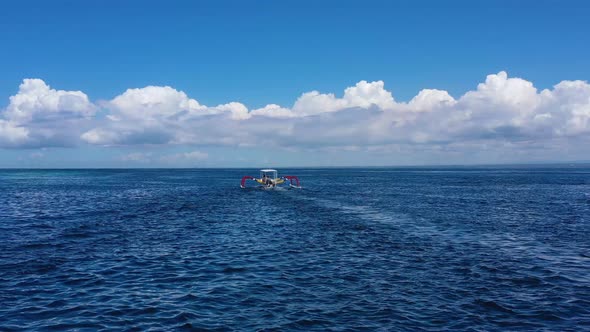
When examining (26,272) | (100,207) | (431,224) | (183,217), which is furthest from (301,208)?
(26,272)

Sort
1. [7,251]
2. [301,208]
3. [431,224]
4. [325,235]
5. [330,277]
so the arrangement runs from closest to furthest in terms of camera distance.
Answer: [330,277], [7,251], [325,235], [431,224], [301,208]

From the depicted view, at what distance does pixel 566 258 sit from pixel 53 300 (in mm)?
33605

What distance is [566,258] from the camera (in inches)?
1133

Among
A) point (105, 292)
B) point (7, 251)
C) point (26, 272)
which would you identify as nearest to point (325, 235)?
point (105, 292)

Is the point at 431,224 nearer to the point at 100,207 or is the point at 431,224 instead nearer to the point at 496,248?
the point at 496,248

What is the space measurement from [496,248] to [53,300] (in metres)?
31.7

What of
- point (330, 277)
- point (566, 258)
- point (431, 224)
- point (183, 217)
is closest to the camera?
point (330, 277)

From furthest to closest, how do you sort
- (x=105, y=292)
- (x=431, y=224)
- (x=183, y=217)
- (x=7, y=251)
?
(x=183, y=217), (x=431, y=224), (x=7, y=251), (x=105, y=292)

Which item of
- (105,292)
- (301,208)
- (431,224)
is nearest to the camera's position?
(105,292)

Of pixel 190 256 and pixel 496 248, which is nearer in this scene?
pixel 190 256

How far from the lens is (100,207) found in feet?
209

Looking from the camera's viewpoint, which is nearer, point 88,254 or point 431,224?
point 88,254

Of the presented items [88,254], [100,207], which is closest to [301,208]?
[100,207]

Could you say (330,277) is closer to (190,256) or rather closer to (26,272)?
(190,256)
